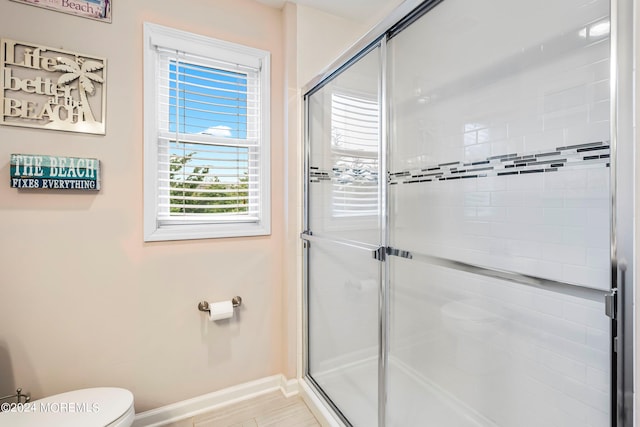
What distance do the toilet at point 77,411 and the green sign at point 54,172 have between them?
96cm

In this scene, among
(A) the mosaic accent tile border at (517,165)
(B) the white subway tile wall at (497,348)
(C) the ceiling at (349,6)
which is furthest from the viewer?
(C) the ceiling at (349,6)

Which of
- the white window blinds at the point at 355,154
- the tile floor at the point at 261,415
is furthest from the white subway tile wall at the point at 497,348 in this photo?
the tile floor at the point at 261,415

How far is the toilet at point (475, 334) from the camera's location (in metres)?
1.41

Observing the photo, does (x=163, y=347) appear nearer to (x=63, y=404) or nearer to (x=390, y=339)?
(x=63, y=404)

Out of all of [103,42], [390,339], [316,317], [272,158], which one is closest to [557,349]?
[390,339]

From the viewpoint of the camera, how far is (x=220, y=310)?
6.14 feet

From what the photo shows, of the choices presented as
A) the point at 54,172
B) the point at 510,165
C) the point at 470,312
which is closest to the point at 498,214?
the point at 510,165

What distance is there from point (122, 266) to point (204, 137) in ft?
2.84

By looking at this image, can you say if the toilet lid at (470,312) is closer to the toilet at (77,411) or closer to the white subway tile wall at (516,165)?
the white subway tile wall at (516,165)

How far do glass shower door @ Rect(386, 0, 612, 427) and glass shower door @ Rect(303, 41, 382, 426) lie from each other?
0.13 m

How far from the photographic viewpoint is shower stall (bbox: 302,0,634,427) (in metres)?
1.03

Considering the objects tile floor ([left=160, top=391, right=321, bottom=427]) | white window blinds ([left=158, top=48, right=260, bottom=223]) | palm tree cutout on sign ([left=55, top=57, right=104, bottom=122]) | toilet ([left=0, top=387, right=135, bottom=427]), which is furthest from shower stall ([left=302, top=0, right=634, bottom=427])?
palm tree cutout on sign ([left=55, top=57, right=104, bottom=122])

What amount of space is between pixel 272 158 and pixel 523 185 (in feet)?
4.76

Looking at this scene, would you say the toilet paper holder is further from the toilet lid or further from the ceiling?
the ceiling
